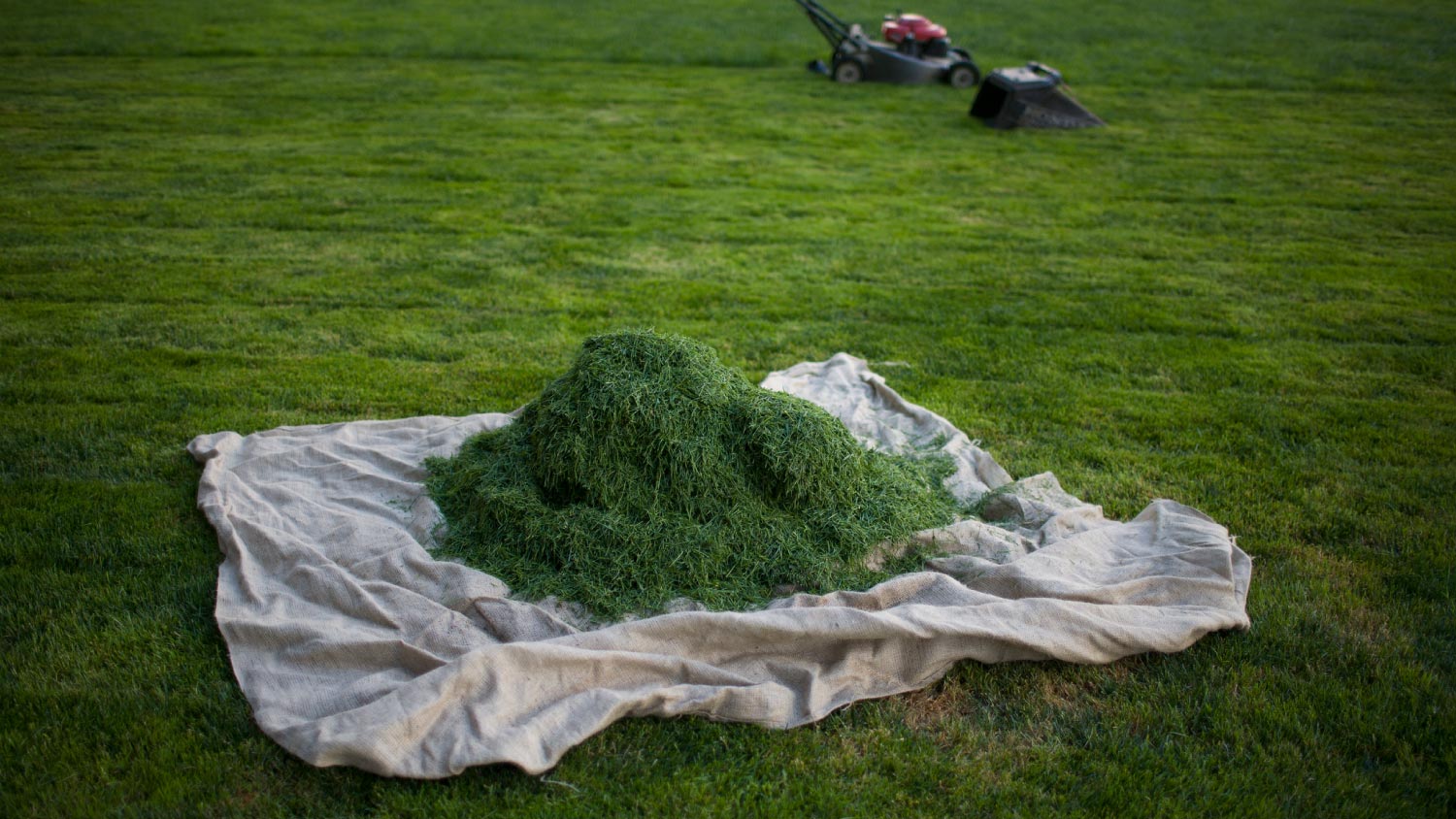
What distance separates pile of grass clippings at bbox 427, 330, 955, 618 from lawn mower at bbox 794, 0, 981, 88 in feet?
34.5

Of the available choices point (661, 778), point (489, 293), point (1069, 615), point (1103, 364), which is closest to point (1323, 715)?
point (1069, 615)

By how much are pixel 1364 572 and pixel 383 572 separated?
3923 mm

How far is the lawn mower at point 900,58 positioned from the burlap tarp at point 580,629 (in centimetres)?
1041

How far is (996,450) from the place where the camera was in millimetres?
4930

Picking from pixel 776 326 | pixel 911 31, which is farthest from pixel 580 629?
pixel 911 31

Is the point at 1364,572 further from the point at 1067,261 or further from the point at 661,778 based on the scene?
the point at 1067,261

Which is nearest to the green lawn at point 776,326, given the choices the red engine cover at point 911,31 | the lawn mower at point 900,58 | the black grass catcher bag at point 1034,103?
the black grass catcher bag at point 1034,103

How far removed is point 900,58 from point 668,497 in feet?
36.4

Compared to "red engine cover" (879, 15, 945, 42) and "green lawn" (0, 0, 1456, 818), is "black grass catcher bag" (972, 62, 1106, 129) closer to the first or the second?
"green lawn" (0, 0, 1456, 818)

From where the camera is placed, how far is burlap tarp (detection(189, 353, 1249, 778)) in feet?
9.61

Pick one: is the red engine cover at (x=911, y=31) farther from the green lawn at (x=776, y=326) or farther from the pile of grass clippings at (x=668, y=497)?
the pile of grass clippings at (x=668, y=497)

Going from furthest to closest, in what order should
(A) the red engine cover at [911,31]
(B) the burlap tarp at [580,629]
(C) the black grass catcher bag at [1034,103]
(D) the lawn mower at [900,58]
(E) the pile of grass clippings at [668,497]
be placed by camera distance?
1. (A) the red engine cover at [911,31]
2. (D) the lawn mower at [900,58]
3. (C) the black grass catcher bag at [1034,103]
4. (E) the pile of grass clippings at [668,497]
5. (B) the burlap tarp at [580,629]

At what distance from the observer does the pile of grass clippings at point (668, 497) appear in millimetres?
3617

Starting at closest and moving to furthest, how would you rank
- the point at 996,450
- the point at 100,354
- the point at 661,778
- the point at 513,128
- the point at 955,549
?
the point at 661,778
the point at 955,549
the point at 996,450
the point at 100,354
the point at 513,128
